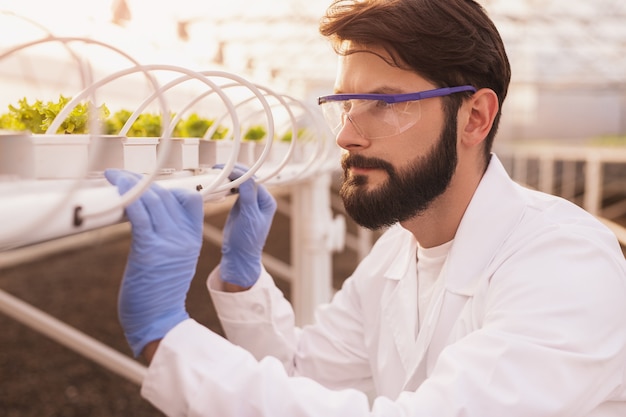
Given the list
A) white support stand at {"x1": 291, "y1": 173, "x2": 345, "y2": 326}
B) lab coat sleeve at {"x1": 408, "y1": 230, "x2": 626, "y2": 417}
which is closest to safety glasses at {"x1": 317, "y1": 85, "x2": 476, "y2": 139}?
lab coat sleeve at {"x1": 408, "y1": 230, "x2": 626, "y2": 417}

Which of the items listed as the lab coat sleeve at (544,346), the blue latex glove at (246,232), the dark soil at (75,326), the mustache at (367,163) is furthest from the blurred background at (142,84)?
the lab coat sleeve at (544,346)

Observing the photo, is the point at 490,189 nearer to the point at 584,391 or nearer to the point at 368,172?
the point at 368,172

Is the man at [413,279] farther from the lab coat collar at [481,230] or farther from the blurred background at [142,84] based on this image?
the blurred background at [142,84]

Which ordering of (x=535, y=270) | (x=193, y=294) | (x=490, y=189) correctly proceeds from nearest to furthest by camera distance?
(x=535, y=270) → (x=490, y=189) → (x=193, y=294)

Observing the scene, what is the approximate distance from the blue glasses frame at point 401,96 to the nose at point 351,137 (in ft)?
0.14

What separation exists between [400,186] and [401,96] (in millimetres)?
160

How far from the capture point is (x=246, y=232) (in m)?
1.23

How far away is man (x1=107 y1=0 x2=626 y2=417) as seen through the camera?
3.09 ft

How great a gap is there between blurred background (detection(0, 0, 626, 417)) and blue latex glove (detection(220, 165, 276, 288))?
13.0 inches

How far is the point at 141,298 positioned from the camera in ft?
3.00

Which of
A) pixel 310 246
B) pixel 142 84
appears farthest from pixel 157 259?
pixel 142 84

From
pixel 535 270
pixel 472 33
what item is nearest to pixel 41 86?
pixel 472 33

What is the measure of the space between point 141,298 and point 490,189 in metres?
0.73

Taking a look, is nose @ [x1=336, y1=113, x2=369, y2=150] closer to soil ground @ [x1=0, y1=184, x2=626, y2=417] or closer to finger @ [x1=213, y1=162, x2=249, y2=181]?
finger @ [x1=213, y1=162, x2=249, y2=181]
